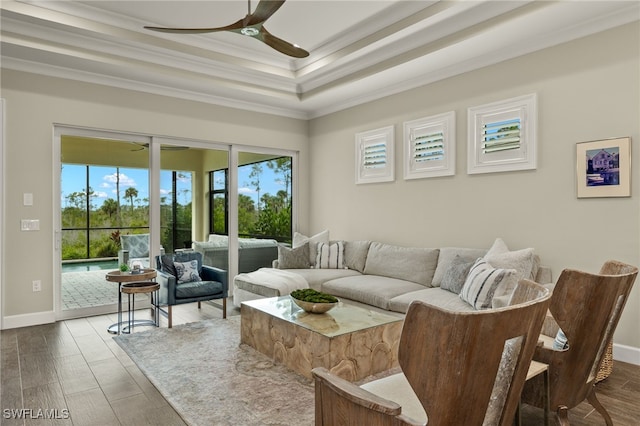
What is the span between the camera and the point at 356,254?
17.6ft

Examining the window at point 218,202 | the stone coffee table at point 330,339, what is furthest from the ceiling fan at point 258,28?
the window at point 218,202

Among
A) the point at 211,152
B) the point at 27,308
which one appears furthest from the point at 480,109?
the point at 27,308

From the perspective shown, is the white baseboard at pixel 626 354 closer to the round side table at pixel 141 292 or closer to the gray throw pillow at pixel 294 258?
the gray throw pillow at pixel 294 258

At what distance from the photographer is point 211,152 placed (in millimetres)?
5789

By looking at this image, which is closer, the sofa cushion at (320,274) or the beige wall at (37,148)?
the beige wall at (37,148)

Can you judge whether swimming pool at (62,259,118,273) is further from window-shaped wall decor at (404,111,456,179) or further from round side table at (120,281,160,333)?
window-shaped wall decor at (404,111,456,179)

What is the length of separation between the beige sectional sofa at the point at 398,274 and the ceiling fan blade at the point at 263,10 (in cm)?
257

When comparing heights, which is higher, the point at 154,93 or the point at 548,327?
the point at 154,93

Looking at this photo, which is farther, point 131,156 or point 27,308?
point 131,156

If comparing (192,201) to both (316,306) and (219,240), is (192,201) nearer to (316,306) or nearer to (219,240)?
(219,240)

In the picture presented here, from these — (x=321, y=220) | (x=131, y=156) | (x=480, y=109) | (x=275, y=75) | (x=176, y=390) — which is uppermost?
(x=275, y=75)

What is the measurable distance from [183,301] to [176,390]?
1610mm

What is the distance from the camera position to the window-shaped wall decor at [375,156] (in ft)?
17.5

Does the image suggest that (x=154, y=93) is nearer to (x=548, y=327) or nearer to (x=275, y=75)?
(x=275, y=75)
